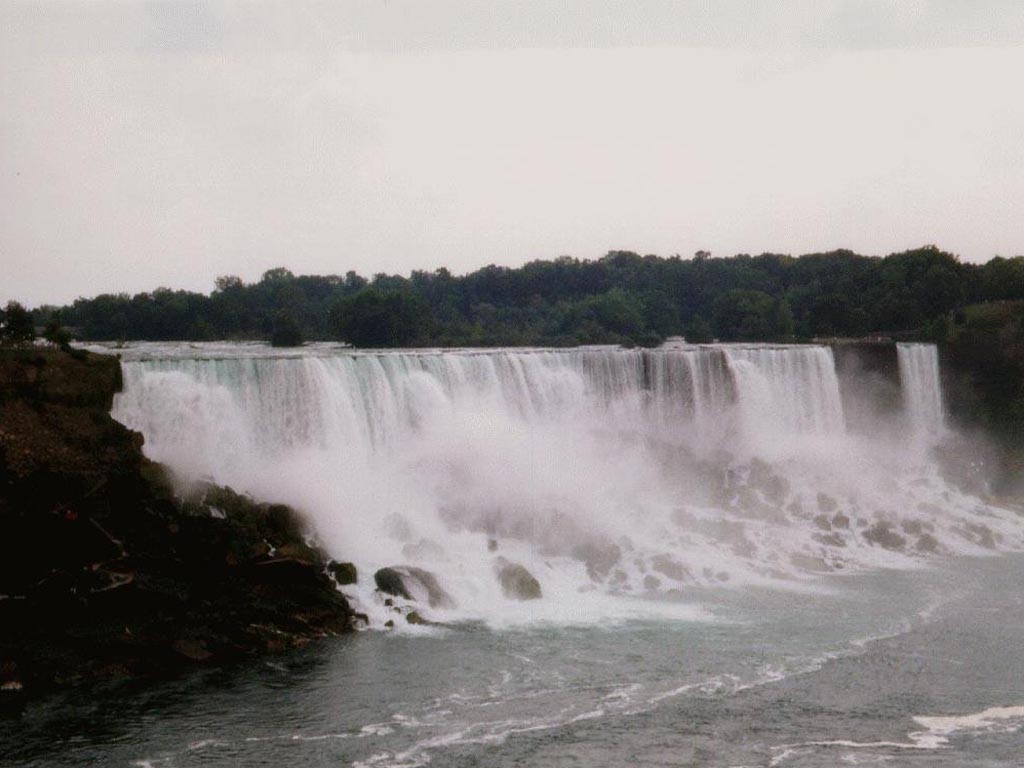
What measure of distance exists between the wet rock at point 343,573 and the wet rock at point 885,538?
16.8 metres

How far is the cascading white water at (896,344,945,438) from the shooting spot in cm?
4806

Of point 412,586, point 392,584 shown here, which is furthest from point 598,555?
point 392,584

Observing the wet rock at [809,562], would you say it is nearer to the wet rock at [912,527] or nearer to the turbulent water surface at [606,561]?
the turbulent water surface at [606,561]

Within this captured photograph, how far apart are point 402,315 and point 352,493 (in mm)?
32849

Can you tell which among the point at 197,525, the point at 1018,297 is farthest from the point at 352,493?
the point at 1018,297

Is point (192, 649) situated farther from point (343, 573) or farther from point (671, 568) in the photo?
point (671, 568)

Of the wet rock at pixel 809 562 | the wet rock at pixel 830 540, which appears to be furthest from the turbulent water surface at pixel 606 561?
the wet rock at pixel 830 540

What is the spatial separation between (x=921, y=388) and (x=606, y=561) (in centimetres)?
2274

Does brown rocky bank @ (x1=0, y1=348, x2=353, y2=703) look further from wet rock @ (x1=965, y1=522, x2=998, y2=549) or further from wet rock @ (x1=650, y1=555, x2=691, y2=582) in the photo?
wet rock @ (x1=965, y1=522, x2=998, y2=549)

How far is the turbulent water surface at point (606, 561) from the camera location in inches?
735

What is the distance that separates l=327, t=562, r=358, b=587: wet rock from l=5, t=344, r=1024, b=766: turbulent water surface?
440 mm

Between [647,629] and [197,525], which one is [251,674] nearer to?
[197,525]

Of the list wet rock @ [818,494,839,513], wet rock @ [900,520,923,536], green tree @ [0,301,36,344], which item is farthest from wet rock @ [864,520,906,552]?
green tree @ [0,301,36,344]

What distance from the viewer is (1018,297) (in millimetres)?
62156
